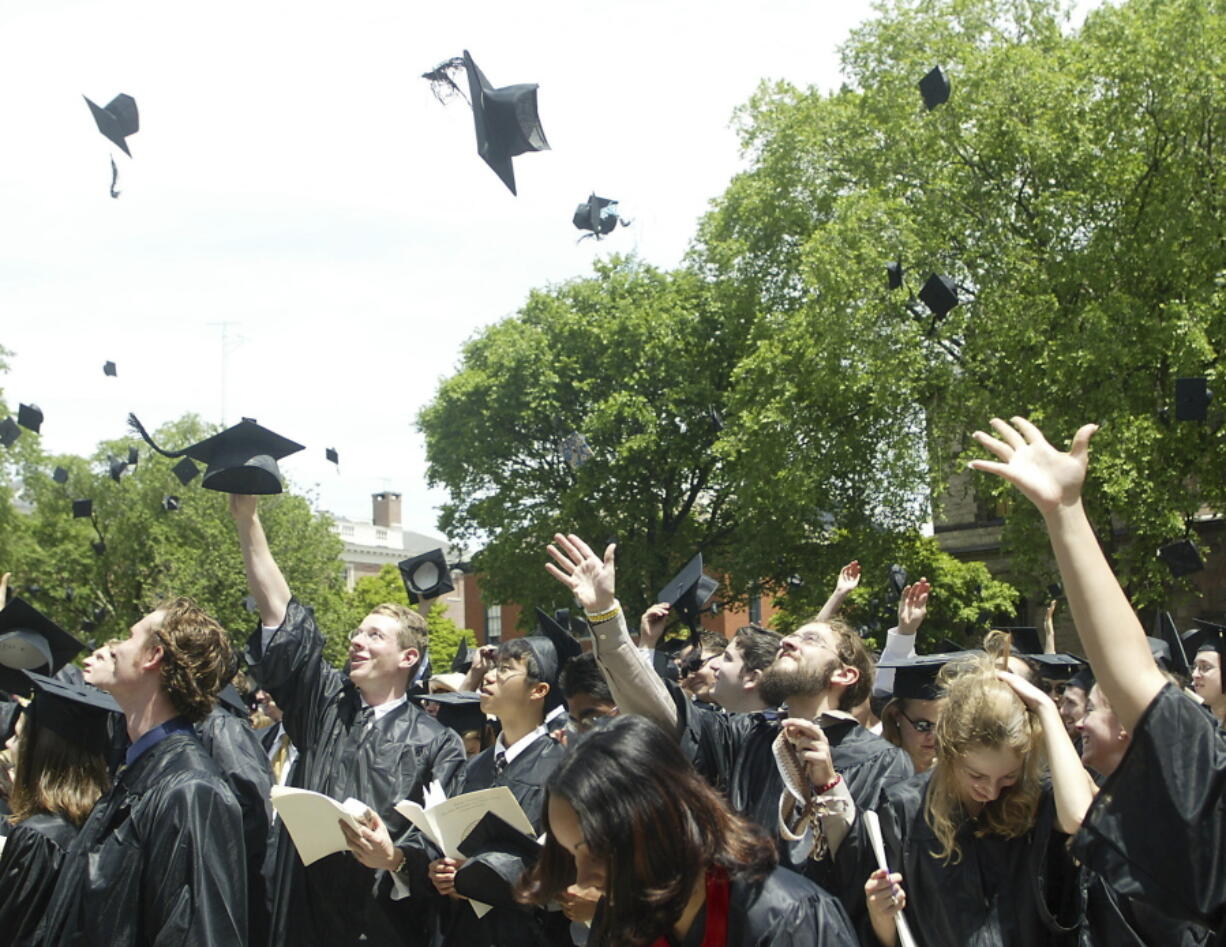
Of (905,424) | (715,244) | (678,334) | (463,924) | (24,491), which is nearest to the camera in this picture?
(463,924)

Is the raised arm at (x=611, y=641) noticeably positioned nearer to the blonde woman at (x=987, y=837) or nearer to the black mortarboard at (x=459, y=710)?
the blonde woman at (x=987, y=837)

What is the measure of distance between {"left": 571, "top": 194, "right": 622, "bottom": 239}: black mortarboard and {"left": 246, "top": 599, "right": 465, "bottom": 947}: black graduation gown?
1046 cm

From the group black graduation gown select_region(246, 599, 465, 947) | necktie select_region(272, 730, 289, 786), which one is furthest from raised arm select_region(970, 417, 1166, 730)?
necktie select_region(272, 730, 289, 786)

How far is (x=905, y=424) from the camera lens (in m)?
23.3

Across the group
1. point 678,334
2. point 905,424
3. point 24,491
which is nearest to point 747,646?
point 905,424

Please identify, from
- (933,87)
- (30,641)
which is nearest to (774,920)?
(30,641)

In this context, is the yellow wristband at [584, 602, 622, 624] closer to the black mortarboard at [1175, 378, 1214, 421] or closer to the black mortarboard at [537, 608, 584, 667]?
the black mortarboard at [537, 608, 584, 667]

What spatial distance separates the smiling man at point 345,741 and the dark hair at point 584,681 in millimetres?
503

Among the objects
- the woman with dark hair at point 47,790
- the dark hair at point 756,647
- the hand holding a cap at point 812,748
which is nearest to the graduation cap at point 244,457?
the woman with dark hair at point 47,790

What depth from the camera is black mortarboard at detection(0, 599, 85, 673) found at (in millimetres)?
5742

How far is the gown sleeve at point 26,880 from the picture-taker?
12.2 ft

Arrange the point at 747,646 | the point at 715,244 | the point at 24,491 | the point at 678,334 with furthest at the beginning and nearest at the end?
1. the point at 24,491
2. the point at 678,334
3. the point at 715,244
4. the point at 747,646

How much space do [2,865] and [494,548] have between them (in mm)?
28626

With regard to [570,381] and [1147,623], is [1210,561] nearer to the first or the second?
[1147,623]
